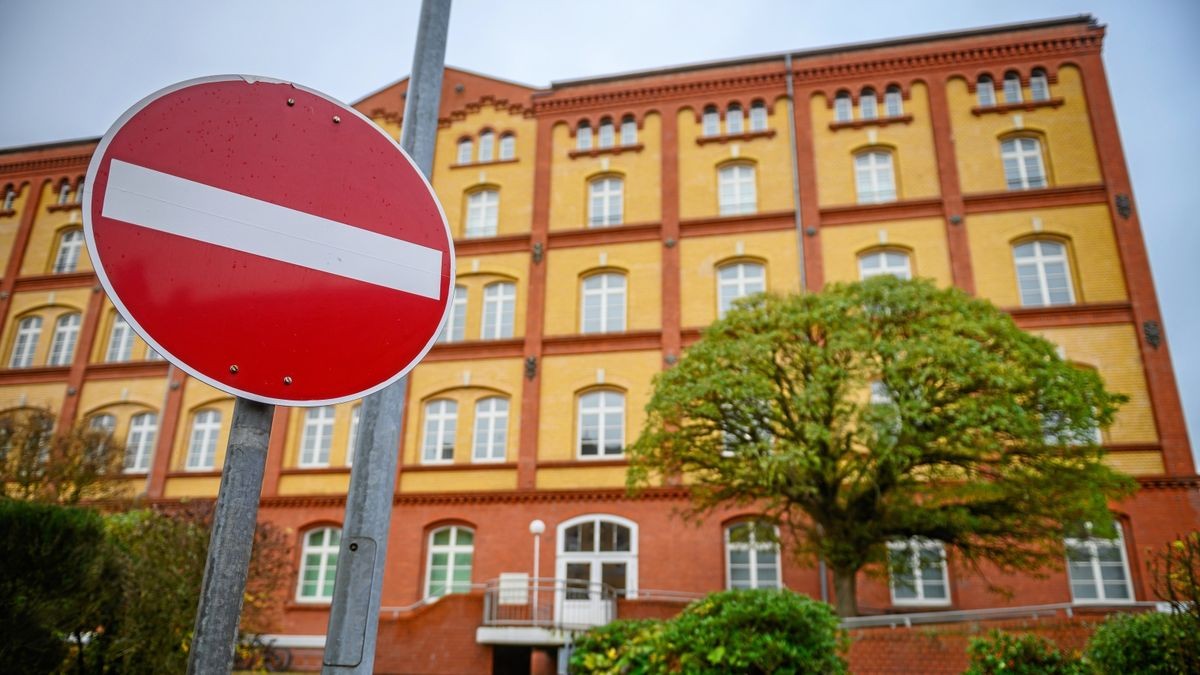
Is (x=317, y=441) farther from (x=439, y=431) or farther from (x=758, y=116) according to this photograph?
(x=758, y=116)

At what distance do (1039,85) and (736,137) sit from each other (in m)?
9.34

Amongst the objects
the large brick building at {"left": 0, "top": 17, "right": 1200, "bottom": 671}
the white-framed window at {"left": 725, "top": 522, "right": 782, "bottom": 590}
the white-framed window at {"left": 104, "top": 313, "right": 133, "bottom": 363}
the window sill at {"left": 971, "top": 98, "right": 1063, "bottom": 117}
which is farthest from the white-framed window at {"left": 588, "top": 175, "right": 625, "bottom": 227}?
the white-framed window at {"left": 104, "top": 313, "right": 133, "bottom": 363}

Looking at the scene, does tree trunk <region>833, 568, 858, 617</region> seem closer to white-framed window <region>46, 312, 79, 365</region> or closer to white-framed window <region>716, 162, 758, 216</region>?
white-framed window <region>716, 162, 758, 216</region>

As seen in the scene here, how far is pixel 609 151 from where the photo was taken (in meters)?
28.6

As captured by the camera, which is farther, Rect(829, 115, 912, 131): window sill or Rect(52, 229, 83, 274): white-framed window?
Rect(52, 229, 83, 274): white-framed window

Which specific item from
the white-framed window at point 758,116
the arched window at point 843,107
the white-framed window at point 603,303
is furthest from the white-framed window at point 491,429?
the arched window at point 843,107

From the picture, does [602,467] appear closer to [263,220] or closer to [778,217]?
[778,217]

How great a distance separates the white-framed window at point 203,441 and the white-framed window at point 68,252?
920 cm

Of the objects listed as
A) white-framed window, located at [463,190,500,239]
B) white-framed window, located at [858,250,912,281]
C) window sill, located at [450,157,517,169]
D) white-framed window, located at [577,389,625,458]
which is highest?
window sill, located at [450,157,517,169]

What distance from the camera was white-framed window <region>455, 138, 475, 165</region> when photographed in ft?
97.5

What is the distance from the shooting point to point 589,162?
2872 cm

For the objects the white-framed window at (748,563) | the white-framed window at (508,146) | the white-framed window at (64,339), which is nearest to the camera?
the white-framed window at (748,563)

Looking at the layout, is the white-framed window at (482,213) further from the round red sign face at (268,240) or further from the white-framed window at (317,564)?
the round red sign face at (268,240)

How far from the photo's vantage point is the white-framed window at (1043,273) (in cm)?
2428
